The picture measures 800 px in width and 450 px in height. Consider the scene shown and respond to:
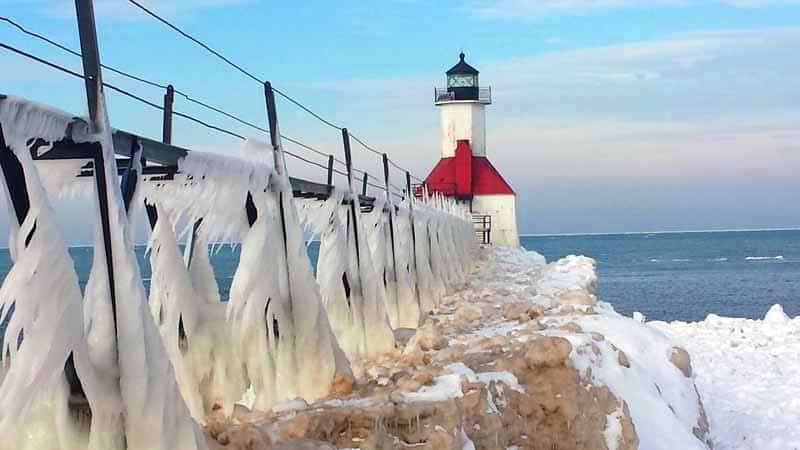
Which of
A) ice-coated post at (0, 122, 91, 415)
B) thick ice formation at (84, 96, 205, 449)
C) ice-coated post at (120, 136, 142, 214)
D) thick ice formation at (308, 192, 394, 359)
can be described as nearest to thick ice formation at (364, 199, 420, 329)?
thick ice formation at (308, 192, 394, 359)

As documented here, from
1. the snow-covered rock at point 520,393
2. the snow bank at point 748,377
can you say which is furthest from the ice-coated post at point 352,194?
the snow bank at point 748,377

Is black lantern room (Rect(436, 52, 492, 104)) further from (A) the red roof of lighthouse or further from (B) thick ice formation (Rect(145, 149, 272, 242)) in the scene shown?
(B) thick ice formation (Rect(145, 149, 272, 242))

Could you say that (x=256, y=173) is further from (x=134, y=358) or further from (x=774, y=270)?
(x=774, y=270)

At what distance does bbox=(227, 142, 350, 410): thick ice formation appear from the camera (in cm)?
736

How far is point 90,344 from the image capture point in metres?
4.86

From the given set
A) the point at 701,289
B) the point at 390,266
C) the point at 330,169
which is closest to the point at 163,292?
the point at 330,169

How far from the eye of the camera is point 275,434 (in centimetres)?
593

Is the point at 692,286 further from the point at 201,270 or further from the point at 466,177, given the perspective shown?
the point at 201,270

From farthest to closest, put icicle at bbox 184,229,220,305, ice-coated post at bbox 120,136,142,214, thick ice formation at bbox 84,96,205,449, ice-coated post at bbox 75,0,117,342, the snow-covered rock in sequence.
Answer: icicle at bbox 184,229,220,305
the snow-covered rock
ice-coated post at bbox 120,136,142,214
ice-coated post at bbox 75,0,117,342
thick ice formation at bbox 84,96,205,449

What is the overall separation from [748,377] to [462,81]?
93.3ft

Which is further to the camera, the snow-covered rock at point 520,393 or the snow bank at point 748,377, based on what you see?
the snow bank at point 748,377

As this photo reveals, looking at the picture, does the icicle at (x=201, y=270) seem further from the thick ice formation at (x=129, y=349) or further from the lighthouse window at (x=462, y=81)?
the lighthouse window at (x=462, y=81)

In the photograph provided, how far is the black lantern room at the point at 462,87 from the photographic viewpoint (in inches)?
1758

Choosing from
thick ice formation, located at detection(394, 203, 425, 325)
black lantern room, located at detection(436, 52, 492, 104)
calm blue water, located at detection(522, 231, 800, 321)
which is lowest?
calm blue water, located at detection(522, 231, 800, 321)
